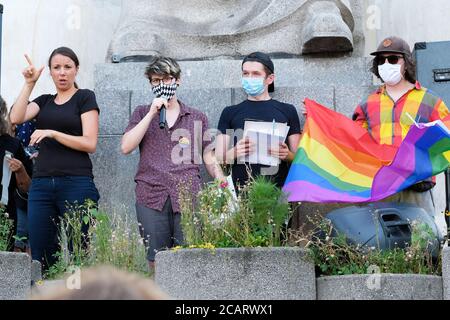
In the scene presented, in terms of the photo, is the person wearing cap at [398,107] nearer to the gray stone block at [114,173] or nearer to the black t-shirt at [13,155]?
the gray stone block at [114,173]

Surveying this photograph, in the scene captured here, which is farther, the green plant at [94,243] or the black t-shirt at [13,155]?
the black t-shirt at [13,155]

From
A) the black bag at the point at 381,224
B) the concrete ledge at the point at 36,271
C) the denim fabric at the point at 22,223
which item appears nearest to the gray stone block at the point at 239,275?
the black bag at the point at 381,224

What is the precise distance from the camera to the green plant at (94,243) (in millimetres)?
6359

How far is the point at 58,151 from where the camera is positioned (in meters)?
7.17

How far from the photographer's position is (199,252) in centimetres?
583

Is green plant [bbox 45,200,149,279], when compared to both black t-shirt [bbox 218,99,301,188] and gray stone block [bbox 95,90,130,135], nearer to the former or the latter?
black t-shirt [bbox 218,99,301,188]

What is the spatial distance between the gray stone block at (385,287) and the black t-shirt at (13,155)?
8.63ft

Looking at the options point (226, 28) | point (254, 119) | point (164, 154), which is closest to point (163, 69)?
point (164, 154)

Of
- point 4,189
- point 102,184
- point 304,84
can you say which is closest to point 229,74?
point 304,84

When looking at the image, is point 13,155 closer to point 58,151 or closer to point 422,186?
point 58,151

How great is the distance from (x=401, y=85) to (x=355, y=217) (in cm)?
126

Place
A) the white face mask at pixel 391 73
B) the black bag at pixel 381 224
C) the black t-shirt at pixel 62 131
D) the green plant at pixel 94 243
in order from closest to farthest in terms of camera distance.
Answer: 1. the black bag at pixel 381 224
2. the green plant at pixel 94 243
3. the black t-shirt at pixel 62 131
4. the white face mask at pixel 391 73

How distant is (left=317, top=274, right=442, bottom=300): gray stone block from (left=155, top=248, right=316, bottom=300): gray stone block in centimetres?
17

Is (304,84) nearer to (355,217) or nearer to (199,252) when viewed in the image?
(355,217)
